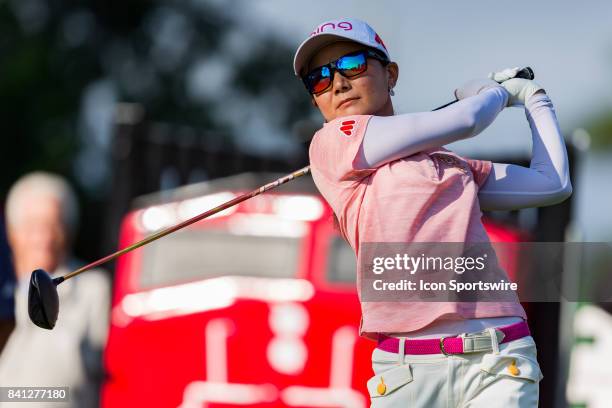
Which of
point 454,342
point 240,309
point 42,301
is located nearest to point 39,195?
point 240,309

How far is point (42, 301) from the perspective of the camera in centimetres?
363

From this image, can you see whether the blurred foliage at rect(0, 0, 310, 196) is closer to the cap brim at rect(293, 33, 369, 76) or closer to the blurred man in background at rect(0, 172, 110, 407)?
the blurred man in background at rect(0, 172, 110, 407)

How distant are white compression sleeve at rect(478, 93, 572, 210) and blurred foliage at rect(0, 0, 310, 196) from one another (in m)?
20.2

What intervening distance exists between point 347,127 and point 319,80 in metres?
0.22

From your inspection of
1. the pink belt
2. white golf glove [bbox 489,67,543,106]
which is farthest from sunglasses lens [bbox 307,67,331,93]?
the pink belt

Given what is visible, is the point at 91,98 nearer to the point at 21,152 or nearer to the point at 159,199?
the point at 21,152

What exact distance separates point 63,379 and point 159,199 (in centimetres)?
224

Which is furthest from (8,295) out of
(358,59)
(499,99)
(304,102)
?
(304,102)

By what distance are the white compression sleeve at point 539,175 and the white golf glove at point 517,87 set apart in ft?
0.07

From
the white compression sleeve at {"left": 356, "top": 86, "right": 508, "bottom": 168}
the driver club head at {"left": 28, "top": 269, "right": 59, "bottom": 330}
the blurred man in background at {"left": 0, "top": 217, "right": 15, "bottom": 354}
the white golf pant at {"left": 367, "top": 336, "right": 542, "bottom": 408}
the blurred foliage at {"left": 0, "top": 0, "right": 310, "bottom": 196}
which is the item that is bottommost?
the white golf pant at {"left": 367, "top": 336, "right": 542, "bottom": 408}

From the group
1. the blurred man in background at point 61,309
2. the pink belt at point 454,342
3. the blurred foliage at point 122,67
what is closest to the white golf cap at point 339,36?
the pink belt at point 454,342

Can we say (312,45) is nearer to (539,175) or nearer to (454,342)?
(539,175)

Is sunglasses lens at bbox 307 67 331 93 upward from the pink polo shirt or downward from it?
upward

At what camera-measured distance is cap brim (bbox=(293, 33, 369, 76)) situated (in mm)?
3271
